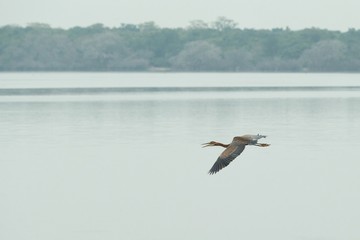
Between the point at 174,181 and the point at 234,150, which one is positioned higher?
the point at 234,150

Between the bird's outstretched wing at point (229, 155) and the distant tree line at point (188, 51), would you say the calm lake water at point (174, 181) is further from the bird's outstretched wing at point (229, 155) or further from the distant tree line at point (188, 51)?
the distant tree line at point (188, 51)

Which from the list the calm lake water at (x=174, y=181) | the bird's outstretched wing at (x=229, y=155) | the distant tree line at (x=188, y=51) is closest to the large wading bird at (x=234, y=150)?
the bird's outstretched wing at (x=229, y=155)

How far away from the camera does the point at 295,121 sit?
120 ft

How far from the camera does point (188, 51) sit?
12912 cm

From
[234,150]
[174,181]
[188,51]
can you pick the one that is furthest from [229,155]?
[188,51]

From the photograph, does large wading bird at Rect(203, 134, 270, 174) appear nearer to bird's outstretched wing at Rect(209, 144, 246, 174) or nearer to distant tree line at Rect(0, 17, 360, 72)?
bird's outstretched wing at Rect(209, 144, 246, 174)

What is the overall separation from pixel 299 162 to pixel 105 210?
701 centimetres

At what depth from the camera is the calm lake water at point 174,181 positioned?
52.0 ft

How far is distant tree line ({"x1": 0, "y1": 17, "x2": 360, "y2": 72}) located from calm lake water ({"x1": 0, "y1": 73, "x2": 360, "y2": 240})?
9252cm

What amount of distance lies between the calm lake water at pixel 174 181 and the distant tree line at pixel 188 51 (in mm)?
92515

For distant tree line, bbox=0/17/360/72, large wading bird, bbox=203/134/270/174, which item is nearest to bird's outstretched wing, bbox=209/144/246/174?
large wading bird, bbox=203/134/270/174

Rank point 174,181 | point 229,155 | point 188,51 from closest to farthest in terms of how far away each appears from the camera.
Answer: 1. point 229,155
2. point 174,181
3. point 188,51

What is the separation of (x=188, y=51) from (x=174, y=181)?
109503 millimetres

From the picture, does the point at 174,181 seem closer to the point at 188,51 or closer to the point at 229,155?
the point at 229,155
